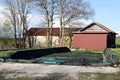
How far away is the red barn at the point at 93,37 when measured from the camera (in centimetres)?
4431

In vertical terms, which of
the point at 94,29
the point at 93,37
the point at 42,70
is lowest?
the point at 93,37

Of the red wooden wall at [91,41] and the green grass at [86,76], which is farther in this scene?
the red wooden wall at [91,41]

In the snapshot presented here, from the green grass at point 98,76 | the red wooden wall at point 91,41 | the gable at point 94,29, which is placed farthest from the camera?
the gable at point 94,29

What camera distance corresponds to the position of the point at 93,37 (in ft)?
149

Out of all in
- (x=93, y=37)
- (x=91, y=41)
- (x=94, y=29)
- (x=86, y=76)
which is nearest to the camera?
(x=86, y=76)

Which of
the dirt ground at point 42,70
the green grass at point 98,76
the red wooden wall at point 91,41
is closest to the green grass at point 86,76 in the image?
the green grass at point 98,76

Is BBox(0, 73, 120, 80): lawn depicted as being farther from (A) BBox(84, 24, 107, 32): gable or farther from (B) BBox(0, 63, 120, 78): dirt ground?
(A) BBox(84, 24, 107, 32): gable

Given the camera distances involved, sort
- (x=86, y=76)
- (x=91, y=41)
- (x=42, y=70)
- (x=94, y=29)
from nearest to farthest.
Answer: (x=86, y=76) → (x=42, y=70) → (x=91, y=41) → (x=94, y=29)

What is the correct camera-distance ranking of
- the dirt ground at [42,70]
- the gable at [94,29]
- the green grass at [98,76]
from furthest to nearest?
1. the gable at [94,29]
2. the dirt ground at [42,70]
3. the green grass at [98,76]

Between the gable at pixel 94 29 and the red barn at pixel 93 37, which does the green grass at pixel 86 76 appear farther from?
the gable at pixel 94 29

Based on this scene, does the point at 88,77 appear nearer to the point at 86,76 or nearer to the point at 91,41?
the point at 86,76

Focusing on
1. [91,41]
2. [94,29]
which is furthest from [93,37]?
[94,29]

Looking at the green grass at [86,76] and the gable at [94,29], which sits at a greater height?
the gable at [94,29]

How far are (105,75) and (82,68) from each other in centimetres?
183
